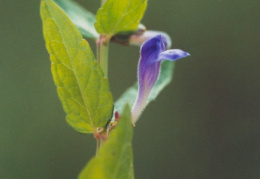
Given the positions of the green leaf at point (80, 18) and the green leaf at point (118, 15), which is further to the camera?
the green leaf at point (80, 18)

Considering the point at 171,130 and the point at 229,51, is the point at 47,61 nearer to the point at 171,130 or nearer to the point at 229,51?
the point at 171,130

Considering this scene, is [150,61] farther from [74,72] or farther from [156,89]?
[156,89]

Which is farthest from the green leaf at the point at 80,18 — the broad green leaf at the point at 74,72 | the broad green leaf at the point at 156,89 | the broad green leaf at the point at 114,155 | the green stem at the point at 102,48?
the broad green leaf at the point at 114,155

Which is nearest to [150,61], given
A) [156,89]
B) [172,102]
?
[156,89]

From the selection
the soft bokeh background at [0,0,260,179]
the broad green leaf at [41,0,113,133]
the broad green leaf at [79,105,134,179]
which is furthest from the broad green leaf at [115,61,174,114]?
the soft bokeh background at [0,0,260,179]

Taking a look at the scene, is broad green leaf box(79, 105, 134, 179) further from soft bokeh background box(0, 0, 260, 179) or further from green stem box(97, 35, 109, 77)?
soft bokeh background box(0, 0, 260, 179)

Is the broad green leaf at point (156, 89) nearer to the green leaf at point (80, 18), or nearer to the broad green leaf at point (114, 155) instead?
the green leaf at point (80, 18)
